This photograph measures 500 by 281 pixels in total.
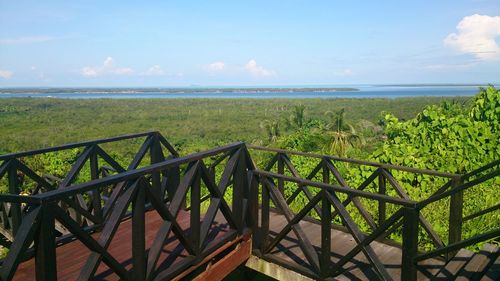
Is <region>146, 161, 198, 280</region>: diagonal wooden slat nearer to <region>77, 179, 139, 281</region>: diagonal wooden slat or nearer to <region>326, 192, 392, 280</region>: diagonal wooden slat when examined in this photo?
<region>77, 179, 139, 281</region>: diagonal wooden slat

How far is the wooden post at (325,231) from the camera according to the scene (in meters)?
3.33

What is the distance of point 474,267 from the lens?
136 inches

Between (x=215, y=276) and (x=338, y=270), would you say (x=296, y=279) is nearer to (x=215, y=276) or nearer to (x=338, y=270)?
(x=338, y=270)

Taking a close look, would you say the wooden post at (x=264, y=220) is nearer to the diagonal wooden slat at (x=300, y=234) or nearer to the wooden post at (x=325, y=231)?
the diagonal wooden slat at (x=300, y=234)

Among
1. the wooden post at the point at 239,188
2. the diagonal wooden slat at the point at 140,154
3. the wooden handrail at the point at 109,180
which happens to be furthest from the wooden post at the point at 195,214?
the diagonal wooden slat at the point at 140,154

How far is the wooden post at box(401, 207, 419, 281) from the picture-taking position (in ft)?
9.44

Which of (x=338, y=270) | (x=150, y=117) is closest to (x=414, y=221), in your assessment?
(x=338, y=270)

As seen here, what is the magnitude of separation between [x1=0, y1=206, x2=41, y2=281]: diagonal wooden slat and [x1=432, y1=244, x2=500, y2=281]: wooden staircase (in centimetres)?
311

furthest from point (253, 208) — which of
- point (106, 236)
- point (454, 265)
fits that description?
point (454, 265)

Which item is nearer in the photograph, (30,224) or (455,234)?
(30,224)

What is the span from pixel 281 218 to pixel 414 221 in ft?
8.04

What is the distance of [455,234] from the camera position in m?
4.05

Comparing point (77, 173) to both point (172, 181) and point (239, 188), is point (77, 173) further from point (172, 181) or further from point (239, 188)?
point (239, 188)

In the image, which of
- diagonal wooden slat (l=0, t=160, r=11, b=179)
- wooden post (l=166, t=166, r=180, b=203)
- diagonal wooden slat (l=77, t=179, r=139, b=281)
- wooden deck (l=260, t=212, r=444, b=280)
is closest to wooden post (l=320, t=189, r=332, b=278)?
wooden deck (l=260, t=212, r=444, b=280)
